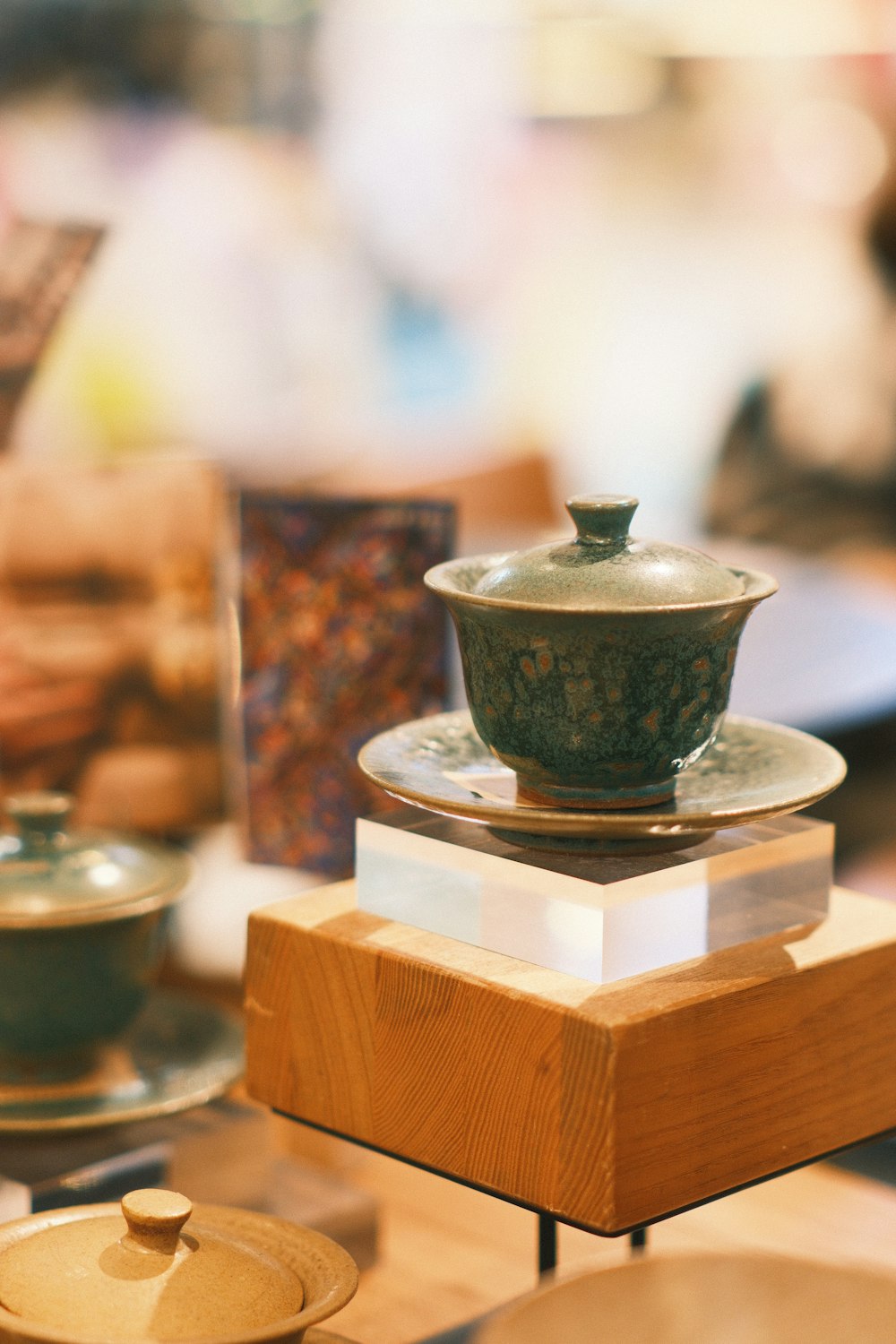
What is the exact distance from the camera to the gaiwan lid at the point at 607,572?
2.75ft

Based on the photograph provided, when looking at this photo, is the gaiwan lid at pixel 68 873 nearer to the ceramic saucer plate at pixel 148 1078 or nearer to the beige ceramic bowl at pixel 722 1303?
the ceramic saucer plate at pixel 148 1078

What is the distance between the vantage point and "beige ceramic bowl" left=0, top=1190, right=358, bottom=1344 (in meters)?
0.77

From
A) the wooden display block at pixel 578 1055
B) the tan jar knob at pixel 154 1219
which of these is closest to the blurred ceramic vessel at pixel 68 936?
the wooden display block at pixel 578 1055

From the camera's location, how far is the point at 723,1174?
0.87m

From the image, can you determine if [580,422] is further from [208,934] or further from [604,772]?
[604,772]

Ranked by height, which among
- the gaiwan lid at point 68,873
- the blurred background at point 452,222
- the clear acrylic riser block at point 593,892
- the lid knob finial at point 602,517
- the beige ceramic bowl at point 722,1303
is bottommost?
the beige ceramic bowl at point 722,1303

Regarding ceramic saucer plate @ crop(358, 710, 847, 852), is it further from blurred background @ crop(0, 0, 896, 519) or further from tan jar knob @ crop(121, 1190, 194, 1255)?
blurred background @ crop(0, 0, 896, 519)

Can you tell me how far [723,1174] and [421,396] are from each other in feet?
8.46

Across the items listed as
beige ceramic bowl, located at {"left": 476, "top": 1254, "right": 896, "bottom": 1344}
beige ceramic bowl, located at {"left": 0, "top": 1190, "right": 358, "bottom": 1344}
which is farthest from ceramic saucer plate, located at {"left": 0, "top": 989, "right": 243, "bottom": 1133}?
beige ceramic bowl, located at {"left": 476, "top": 1254, "right": 896, "bottom": 1344}

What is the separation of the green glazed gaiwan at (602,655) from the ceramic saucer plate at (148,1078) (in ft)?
1.54

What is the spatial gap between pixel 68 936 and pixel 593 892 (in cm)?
48

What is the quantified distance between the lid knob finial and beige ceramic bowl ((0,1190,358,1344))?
40 cm

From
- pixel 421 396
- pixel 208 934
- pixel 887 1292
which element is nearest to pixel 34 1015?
pixel 208 934

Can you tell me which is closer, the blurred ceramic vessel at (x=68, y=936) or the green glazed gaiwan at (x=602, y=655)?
the green glazed gaiwan at (x=602, y=655)
